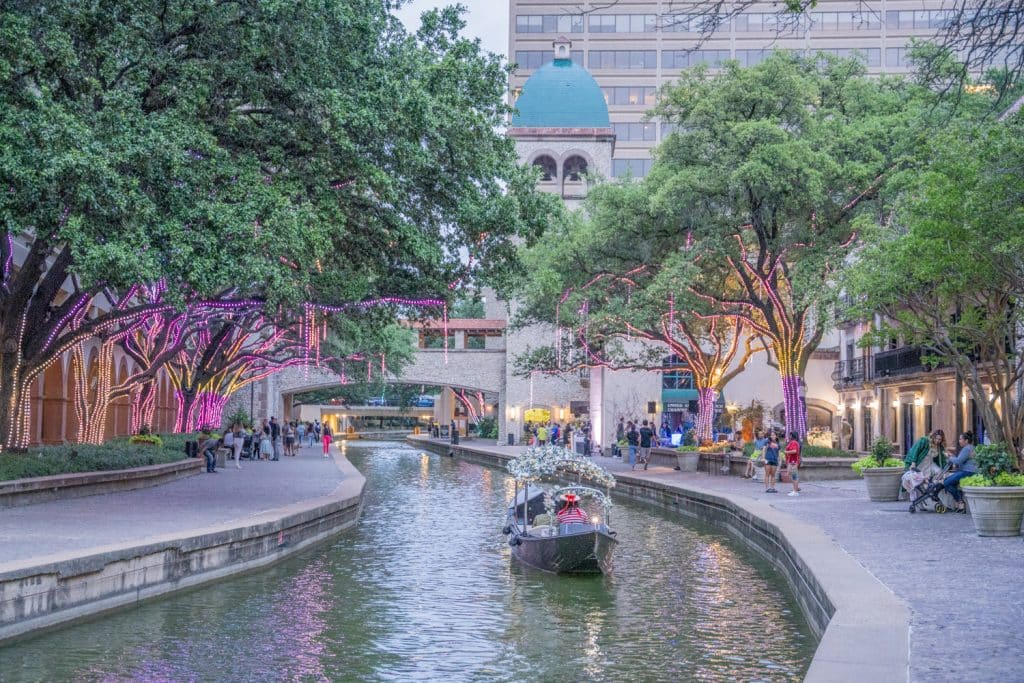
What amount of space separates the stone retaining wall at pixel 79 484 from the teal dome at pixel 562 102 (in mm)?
45486

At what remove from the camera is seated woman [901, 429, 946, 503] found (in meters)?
22.6

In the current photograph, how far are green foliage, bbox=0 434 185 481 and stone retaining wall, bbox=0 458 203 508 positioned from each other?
25 cm

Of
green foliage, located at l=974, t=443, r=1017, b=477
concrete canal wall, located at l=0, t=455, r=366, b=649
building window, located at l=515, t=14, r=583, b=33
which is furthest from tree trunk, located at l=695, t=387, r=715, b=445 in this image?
building window, located at l=515, t=14, r=583, b=33

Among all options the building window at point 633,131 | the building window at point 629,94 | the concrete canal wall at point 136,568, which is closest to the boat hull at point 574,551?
the concrete canal wall at point 136,568

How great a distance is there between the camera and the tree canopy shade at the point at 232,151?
59.7 feet

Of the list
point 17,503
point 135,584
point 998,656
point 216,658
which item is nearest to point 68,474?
point 17,503

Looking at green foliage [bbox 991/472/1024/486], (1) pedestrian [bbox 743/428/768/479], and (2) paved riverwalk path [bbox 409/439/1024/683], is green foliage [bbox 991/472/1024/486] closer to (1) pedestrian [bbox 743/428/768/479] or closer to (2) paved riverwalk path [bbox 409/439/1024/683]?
(2) paved riverwalk path [bbox 409/439/1024/683]

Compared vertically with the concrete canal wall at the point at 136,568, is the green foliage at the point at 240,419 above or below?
above

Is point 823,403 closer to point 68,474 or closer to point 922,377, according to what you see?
point 922,377

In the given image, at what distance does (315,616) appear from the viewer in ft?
45.0

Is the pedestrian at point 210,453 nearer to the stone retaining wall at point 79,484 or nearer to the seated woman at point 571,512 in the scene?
the stone retaining wall at point 79,484

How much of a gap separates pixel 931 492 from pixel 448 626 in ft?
38.4

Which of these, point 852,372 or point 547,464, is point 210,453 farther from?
point 852,372

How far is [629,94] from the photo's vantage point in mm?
101438
